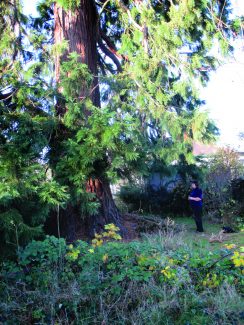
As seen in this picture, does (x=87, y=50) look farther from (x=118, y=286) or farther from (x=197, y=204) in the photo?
(x=118, y=286)

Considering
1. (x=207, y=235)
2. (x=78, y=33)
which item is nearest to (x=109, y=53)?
(x=78, y=33)

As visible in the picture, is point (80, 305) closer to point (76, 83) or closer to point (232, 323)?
point (232, 323)

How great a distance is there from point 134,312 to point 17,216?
2304 millimetres

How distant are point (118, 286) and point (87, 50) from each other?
257 inches

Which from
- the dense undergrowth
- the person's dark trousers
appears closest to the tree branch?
the person's dark trousers

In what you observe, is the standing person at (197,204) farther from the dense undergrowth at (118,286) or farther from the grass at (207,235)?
the dense undergrowth at (118,286)

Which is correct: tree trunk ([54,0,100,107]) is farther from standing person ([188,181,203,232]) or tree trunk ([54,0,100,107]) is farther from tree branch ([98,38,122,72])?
standing person ([188,181,203,232])

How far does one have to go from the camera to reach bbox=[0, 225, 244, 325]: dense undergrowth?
4418 millimetres

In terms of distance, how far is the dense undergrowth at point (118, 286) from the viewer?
4418 mm

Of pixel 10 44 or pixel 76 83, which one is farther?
pixel 10 44

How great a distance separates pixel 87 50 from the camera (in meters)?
9.56

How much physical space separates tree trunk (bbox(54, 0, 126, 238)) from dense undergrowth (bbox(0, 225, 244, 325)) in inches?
138

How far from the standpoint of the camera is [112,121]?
269 inches

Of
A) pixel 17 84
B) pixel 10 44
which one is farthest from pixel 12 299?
pixel 10 44
